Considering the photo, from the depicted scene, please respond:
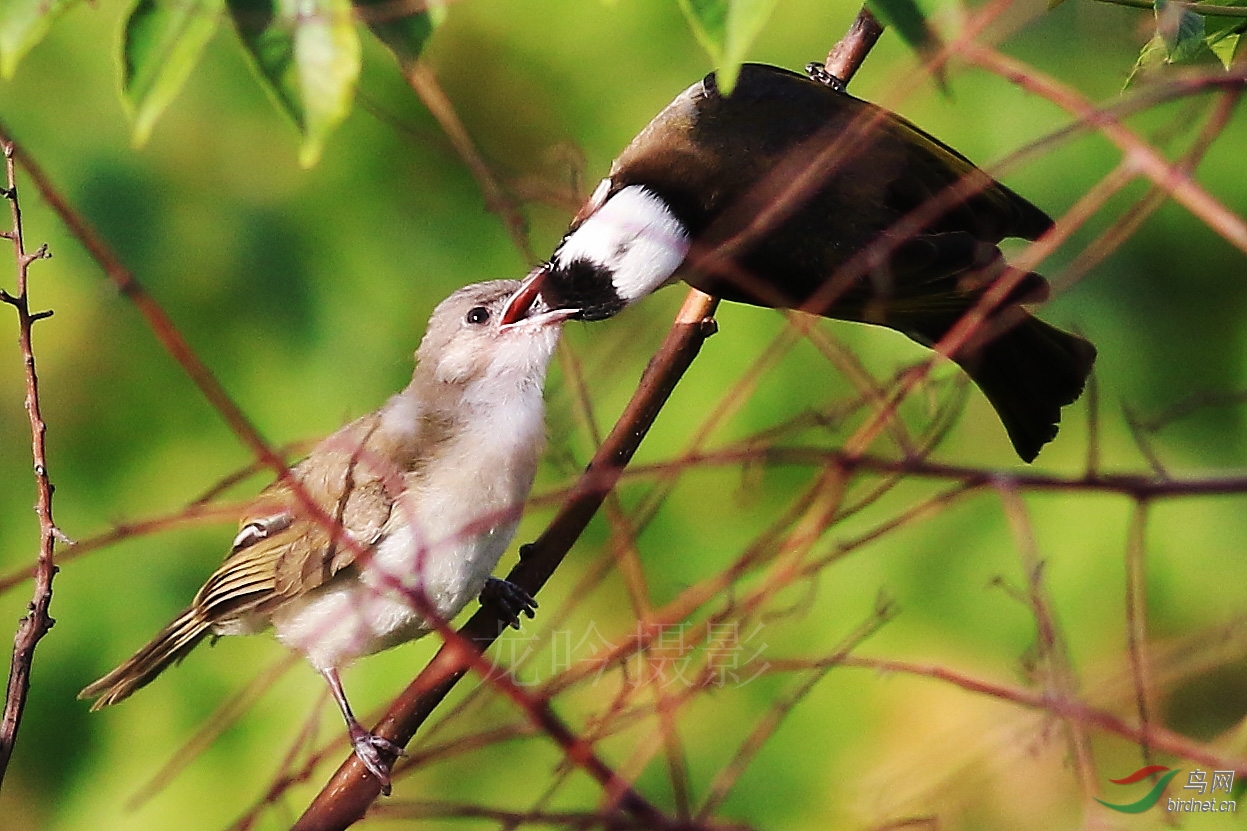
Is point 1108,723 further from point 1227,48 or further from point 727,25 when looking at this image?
point 1227,48

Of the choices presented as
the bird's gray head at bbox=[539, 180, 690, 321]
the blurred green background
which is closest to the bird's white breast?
the bird's gray head at bbox=[539, 180, 690, 321]

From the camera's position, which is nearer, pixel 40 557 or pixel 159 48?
pixel 159 48

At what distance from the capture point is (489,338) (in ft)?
5.01

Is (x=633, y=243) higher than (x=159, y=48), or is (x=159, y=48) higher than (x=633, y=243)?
(x=159, y=48)

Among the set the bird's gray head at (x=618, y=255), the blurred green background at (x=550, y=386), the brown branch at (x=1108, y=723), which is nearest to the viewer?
the brown branch at (x=1108, y=723)

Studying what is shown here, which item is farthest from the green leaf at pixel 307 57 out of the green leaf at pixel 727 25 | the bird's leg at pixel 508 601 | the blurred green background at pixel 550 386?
the blurred green background at pixel 550 386

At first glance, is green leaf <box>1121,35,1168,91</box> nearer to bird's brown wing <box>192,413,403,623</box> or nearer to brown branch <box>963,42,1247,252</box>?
brown branch <box>963,42,1247,252</box>

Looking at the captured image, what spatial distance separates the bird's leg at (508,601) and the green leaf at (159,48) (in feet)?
2.36

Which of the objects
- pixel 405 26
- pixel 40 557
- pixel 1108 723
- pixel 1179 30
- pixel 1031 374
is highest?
pixel 405 26

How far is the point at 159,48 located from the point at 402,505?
2.74 ft

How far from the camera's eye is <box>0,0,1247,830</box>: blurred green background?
1.92 meters

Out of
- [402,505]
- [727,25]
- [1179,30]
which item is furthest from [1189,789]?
[727,25]

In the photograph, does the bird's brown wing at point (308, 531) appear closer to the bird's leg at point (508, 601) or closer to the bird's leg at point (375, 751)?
the bird's leg at point (508, 601)

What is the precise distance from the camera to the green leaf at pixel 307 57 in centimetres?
66
